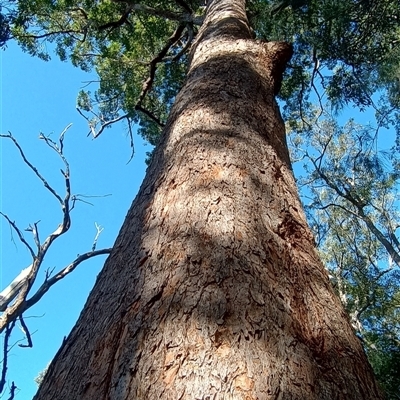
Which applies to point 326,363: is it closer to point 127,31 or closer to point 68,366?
point 68,366

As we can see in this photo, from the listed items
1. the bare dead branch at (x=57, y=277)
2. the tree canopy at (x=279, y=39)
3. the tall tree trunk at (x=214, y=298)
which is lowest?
the tall tree trunk at (x=214, y=298)

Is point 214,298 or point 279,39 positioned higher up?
point 279,39

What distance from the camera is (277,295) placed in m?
→ 0.94

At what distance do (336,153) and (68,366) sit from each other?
14312 mm

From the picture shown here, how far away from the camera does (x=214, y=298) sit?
0.88 metres

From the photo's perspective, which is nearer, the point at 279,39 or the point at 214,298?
the point at 214,298

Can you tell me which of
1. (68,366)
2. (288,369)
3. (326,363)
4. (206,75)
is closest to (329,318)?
(326,363)

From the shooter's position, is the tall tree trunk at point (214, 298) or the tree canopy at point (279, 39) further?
the tree canopy at point (279, 39)

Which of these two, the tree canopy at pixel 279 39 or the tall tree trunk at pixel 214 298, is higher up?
the tree canopy at pixel 279 39

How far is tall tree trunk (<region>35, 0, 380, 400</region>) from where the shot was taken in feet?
2.48

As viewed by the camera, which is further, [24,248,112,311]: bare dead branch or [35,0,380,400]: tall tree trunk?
[24,248,112,311]: bare dead branch

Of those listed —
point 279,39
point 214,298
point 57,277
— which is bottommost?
point 214,298

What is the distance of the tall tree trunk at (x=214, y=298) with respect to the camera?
2.48ft

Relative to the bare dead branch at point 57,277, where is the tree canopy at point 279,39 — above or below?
above
